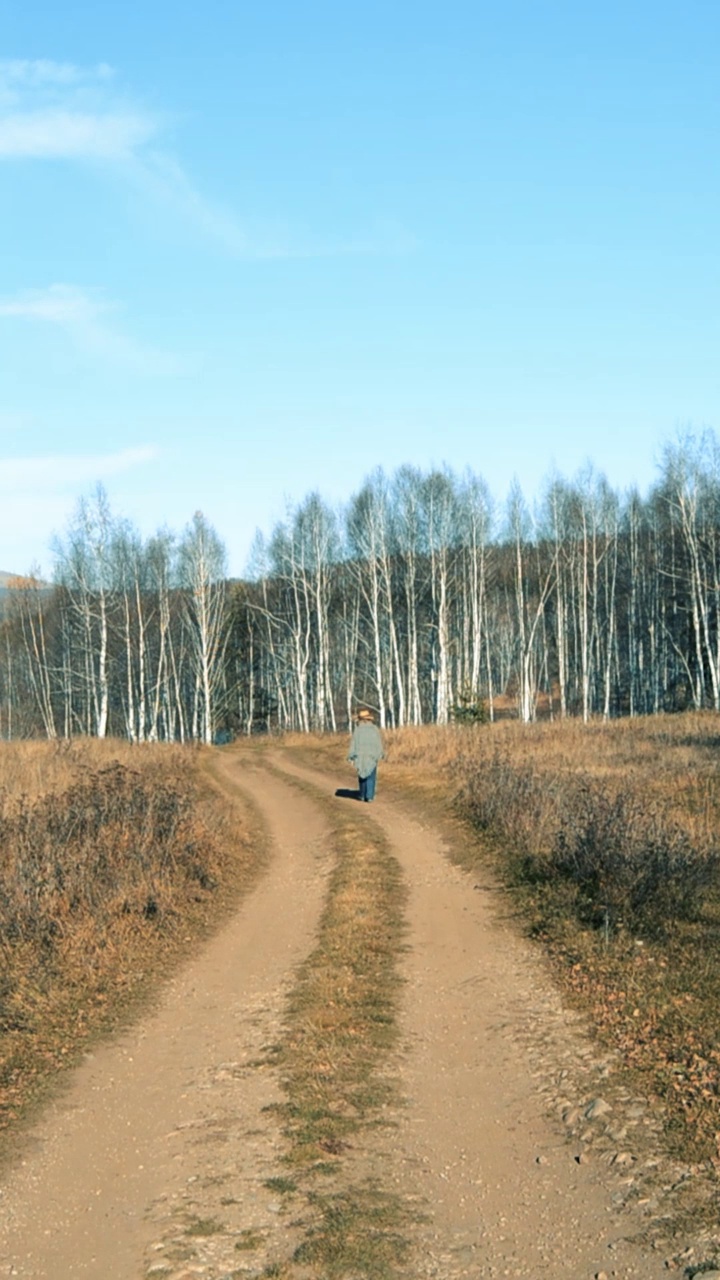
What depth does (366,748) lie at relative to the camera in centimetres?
2100

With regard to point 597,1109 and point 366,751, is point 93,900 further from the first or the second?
point 366,751

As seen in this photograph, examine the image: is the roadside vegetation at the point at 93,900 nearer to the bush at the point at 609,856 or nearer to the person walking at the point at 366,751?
the bush at the point at 609,856

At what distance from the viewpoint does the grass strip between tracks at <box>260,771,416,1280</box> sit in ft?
15.5

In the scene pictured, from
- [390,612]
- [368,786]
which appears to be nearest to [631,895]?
[368,786]

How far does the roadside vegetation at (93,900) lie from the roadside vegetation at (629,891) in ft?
11.9

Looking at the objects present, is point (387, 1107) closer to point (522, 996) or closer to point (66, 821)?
point (522, 996)

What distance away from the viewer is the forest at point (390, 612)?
5347 centimetres

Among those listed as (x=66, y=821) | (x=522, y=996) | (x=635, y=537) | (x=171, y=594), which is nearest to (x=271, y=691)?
(x=171, y=594)

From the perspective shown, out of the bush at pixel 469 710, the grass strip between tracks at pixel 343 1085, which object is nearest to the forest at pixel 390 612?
the bush at pixel 469 710

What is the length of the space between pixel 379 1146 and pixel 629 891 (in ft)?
17.8

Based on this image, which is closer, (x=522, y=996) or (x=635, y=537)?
(x=522, y=996)

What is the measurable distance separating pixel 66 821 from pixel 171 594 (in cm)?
5248

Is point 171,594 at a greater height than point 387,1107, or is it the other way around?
point 171,594

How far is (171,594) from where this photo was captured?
65.2 meters
